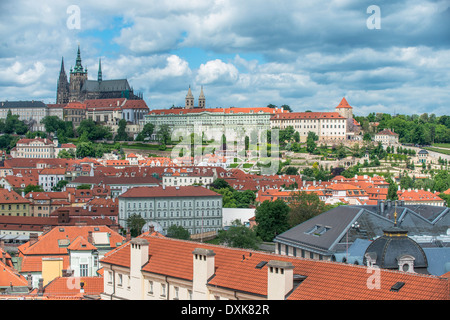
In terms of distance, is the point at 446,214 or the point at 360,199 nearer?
the point at 446,214

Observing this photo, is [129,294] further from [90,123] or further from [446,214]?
[90,123]

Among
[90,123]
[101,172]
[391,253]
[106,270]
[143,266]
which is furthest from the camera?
[90,123]

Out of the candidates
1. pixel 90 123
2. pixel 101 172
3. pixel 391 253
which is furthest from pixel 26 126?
pixel 391 253

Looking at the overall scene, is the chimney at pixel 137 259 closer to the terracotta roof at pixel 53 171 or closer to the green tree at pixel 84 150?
the terracotta roof at pixel 53 171

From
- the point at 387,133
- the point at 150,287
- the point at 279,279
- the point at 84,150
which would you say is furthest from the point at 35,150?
the point at 279,279

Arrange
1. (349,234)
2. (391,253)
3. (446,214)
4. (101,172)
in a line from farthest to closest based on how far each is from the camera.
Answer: (101,172)
(446,214)
(349,234)
(391,253)

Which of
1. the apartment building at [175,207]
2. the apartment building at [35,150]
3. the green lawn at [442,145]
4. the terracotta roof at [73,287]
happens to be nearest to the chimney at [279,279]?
the terracotta roof at [73,287]

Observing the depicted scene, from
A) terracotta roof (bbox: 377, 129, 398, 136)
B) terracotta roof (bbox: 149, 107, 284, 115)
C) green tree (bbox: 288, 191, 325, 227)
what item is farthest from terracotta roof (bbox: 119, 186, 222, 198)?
terracotta roof (bbox: 149, 107, 284, 115)
